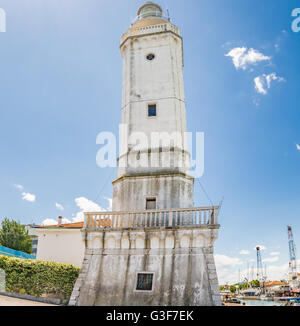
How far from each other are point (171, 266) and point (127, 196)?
5536mm

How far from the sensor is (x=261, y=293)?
10981 centimetres

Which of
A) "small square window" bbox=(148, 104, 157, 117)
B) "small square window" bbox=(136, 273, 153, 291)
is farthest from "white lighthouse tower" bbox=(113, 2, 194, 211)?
"small square window" bbox=(136, 273, 153, 291)

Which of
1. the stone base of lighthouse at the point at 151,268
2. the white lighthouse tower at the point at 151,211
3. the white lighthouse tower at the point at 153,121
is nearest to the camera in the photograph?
the stone base of lighthouse at the point at 151,268

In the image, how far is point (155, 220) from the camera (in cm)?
1686

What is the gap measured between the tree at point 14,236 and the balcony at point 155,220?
32.3 metres

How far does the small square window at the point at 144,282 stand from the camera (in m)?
15.2

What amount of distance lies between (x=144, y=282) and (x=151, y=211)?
3.78 metres

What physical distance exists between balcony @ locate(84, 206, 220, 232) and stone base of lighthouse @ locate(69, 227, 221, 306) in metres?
0.27

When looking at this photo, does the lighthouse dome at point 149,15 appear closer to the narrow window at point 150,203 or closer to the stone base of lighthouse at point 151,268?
the narrow window at point 150,203

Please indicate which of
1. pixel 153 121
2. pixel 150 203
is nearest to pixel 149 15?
pixel 153 121

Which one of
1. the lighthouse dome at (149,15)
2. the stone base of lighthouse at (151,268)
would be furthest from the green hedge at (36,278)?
the lighthouse dome at (149,15)

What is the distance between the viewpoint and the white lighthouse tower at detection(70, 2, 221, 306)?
15.1 metres

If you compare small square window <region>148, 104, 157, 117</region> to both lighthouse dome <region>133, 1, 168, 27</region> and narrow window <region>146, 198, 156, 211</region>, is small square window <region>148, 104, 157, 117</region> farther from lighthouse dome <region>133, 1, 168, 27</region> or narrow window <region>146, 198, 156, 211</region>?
lighthouse dome <region>133, 1, 168, 27</region>
